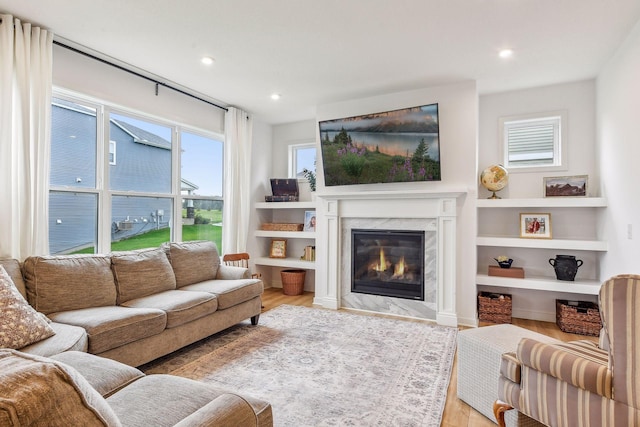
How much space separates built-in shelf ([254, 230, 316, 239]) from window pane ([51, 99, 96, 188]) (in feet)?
7.63

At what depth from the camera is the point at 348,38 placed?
2750 millimetres

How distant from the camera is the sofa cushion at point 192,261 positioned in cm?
344

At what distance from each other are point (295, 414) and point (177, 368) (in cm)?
110

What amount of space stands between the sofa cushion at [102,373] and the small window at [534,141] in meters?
4.13

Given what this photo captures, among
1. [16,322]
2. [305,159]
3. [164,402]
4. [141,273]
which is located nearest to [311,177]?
[305,159]

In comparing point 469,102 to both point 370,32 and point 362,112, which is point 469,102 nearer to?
point 362,112

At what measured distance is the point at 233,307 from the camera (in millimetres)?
3271

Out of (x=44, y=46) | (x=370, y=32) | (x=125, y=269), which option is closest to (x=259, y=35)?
(x=370, y=32)

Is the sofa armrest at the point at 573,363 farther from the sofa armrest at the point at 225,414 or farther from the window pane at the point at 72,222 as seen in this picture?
the window pane at the point at 72,222

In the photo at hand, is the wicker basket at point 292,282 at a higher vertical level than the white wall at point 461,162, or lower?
lower

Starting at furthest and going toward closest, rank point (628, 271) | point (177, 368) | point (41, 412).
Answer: point (628, 271), point (177, 368), point (41, 412)

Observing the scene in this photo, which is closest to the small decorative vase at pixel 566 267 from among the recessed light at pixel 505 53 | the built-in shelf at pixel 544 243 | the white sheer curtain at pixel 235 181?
the built-in shelf at pixel 544 243

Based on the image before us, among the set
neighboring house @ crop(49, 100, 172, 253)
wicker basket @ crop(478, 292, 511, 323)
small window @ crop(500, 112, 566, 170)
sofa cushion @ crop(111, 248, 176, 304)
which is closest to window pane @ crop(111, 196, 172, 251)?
neighboring house @ crop(49, 100, 172, 253)

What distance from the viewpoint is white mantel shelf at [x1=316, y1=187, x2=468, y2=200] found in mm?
3629
